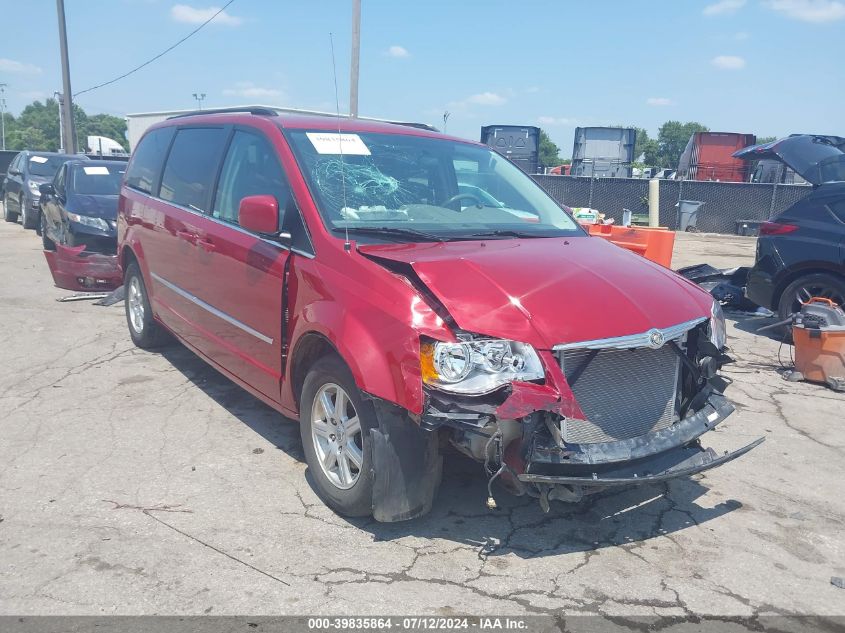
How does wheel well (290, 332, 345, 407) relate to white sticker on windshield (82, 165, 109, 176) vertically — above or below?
below

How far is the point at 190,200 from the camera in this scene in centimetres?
528

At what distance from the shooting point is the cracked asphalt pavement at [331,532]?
3107 millimetres

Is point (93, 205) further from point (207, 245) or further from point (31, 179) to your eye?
point (31, 179)

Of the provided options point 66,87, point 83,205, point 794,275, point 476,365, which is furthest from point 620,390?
point 66,87

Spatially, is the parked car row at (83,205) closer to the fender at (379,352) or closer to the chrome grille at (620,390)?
the fender at (379,352)

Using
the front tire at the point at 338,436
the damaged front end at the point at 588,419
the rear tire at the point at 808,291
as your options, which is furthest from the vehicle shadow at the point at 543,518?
the rear tire at the point at 808,291

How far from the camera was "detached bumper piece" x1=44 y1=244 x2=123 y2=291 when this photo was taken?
8.89m

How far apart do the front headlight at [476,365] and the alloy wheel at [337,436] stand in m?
0.57

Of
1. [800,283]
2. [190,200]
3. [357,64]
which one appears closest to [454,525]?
[190,200]

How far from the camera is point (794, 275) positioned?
26.2 feet

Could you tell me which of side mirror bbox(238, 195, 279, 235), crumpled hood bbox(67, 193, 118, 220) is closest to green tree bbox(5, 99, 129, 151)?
crumpled hood bbox(67, 193, 118, 220)

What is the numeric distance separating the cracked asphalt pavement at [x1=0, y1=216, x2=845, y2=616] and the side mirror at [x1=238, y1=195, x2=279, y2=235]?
1.44 metres

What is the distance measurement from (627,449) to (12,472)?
3.45m

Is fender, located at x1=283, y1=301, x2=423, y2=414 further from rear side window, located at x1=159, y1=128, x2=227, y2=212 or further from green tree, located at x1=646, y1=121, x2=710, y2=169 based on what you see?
green tree, located at x1=646, y1=121, x2=710, y2=169
